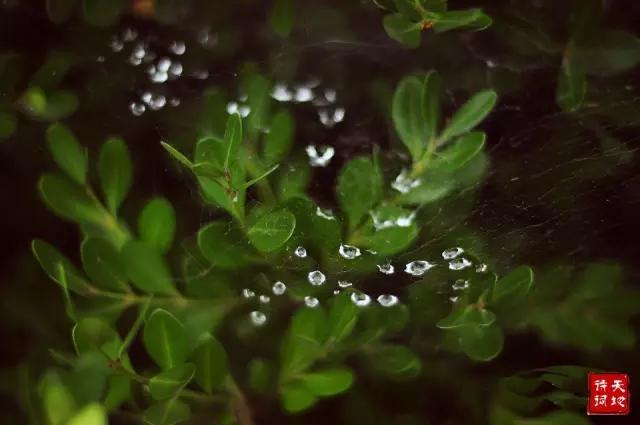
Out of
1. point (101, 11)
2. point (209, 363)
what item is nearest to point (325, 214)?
point (209, 363)

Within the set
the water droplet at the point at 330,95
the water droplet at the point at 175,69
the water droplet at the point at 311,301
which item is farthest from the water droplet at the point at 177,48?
→ the water droplet at the point at 311,301

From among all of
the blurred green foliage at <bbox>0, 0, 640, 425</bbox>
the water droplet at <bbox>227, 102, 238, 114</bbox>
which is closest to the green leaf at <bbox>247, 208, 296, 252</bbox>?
the blurred green foliage at <bbox>0, 0, 640, 425</bbox>

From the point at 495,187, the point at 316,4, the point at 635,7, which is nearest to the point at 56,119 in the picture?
the point at 316,4

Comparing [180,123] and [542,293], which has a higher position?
[180,123]

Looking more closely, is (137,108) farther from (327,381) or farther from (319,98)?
(327,381)

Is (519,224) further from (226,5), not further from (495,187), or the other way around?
(226,5)

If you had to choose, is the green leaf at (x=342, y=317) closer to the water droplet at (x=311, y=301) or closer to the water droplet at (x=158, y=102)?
the water droplet at (x=311, y=301)
